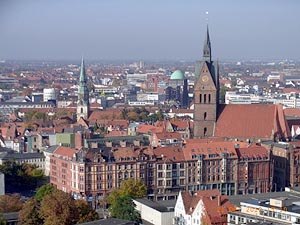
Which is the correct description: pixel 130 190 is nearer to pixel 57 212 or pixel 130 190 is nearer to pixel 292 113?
pixel 57 212

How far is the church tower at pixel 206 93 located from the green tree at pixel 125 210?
11.0 meters

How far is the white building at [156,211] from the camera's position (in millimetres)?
25031

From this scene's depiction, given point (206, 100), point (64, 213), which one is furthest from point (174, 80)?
point (64, 213)

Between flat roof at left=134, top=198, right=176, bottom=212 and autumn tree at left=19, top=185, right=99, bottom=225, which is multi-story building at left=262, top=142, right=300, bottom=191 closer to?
flat roof at left=134, top=198, right=176, bottom=212

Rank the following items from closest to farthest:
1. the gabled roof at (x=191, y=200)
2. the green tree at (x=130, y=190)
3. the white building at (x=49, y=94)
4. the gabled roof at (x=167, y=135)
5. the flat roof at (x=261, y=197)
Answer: the gabled roof at (x=191, y=200) < the flat roof at (x=261, y=197) < the green tree at (x=130, y=190) < the gabled roof at (x=167, y=135) < the white building at (x=49, y=94)

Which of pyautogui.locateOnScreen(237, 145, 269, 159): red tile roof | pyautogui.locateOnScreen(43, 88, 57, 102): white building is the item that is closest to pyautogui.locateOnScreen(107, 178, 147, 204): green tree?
pyautogui.locateOnScreen(237, 145, 269, 159): red tile roof

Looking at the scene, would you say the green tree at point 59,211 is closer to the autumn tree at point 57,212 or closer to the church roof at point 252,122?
the autumn tree at point 57,212

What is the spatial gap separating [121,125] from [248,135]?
574 inches

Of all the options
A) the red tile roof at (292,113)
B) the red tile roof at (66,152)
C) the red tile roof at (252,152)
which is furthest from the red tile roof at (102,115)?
the red tile roof at (252,152)

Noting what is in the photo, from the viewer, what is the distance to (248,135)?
34750 millimetres

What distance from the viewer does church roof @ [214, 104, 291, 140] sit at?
3441 cm

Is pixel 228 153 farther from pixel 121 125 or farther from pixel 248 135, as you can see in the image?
pixel 121 125

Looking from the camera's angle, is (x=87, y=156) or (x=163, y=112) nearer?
(x=87, y=156)

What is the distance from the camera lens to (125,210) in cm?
2472
